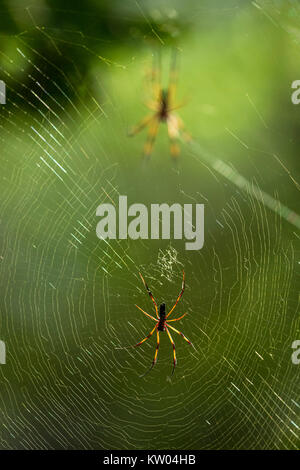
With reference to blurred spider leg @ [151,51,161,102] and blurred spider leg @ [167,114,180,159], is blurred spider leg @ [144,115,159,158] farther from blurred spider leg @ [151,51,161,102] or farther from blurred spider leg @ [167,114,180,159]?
blurred spider leg @ [151,51,161,102]

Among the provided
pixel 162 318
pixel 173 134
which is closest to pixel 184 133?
pixel 173 134

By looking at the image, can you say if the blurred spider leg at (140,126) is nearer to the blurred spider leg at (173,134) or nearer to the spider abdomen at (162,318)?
the blurred spider leg at (173,134)

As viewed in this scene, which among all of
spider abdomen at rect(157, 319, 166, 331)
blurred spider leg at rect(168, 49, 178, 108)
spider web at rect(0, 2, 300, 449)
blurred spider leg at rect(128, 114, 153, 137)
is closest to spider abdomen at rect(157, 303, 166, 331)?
spider abdomen at rect(157, 319, 166, 331)

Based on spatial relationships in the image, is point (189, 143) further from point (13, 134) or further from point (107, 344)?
point (107, 344)

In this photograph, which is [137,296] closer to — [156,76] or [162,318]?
[162,318]

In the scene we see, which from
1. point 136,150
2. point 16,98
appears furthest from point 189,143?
point 16,98

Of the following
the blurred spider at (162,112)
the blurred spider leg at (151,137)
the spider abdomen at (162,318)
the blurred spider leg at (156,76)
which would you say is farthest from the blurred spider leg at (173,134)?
the spider abdomen at (162,318)
